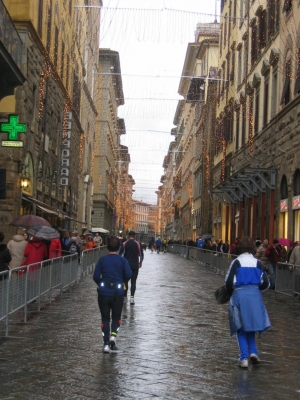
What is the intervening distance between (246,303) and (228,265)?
63.0 feet

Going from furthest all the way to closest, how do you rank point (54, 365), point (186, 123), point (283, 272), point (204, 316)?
1. point (186, 123)
2. point (283, 272)
3. point (204, 316)
4. point (54, 365)

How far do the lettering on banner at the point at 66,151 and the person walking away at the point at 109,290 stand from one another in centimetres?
2927

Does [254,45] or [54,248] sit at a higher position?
[254,45]

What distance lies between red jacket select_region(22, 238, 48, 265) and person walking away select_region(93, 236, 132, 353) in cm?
628

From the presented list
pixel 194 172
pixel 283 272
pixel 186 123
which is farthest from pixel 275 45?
pixel 186 123

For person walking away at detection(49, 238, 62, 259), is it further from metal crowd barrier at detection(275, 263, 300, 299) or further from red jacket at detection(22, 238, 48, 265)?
metal crowd barrier at detection(275, 263, 300, 299)

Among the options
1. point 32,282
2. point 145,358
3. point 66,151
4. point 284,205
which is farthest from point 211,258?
point 145,358

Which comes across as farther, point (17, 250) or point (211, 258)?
point (211, 258)

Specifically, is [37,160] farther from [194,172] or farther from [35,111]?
[194,172]

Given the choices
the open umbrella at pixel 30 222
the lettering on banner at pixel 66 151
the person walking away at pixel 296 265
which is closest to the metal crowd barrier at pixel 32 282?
the open umbrella at pixel 30 222

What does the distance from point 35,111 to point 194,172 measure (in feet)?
151

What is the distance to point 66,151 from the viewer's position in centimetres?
3903

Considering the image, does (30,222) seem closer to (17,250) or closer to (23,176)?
(17,250)

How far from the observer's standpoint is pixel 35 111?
30219 millimetres
